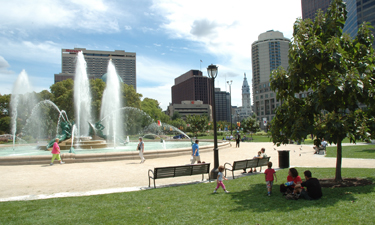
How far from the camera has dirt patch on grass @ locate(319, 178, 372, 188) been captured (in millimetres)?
8461

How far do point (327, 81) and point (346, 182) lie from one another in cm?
373

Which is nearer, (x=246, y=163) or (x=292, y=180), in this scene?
(x=292, y=180)

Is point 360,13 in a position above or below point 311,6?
below

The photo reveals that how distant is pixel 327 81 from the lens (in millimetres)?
7738

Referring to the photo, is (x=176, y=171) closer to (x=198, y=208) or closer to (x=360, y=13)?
(x=198, y=208)

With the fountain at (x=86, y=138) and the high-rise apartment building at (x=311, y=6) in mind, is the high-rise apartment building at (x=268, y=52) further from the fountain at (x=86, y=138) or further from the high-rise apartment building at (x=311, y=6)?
the fountain at (x=86, y=138)

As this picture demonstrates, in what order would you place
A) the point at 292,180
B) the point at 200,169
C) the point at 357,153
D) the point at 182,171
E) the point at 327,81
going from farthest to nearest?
the point at 357,153, the point at 200,169, the point at 182,171, the point at 327,81, the point at 292,180

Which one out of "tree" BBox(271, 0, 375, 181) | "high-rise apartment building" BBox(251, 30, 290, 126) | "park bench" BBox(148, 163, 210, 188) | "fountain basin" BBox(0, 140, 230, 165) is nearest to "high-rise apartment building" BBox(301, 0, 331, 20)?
"high-rise apartment building" BBox(251, 30, 290, 126)

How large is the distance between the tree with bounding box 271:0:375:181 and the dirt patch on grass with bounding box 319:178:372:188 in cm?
33

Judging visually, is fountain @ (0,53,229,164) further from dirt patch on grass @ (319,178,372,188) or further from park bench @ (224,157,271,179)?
dirt patch on grass @ (319,178,372,188)

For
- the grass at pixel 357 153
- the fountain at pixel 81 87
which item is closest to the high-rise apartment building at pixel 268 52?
the fountain at pixel 81 87

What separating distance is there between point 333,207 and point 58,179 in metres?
10.3

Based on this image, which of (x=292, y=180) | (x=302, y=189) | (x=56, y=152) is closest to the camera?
(x=302, y=189)

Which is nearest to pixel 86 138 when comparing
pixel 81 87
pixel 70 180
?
pixel 81 87
